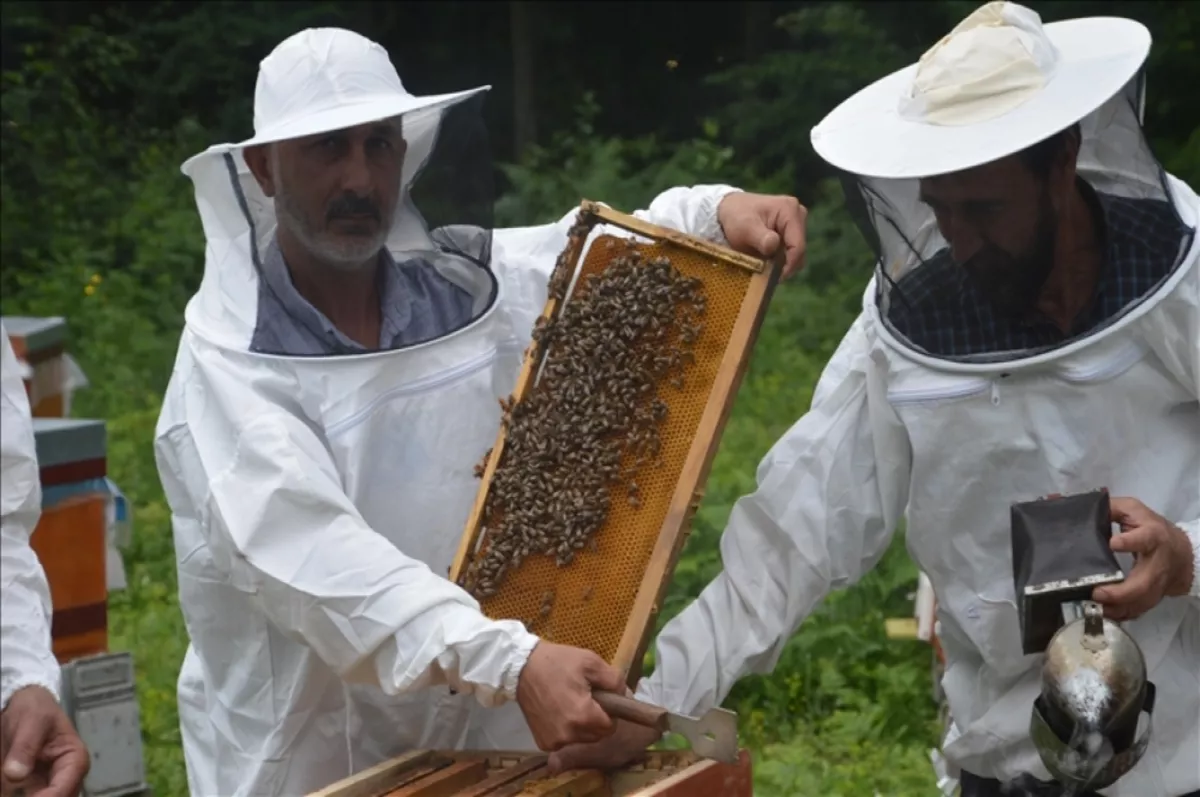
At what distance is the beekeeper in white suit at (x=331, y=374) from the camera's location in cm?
269

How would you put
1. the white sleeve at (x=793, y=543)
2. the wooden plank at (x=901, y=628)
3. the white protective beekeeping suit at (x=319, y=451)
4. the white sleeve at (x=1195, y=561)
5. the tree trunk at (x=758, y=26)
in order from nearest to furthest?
the white sleeve at (x=1195, y=561), the white protective beekeeping suit at (x=319, y=451), the white sleeve at (x=793, y=543), the wooden plank at (x=901, y=628), the tree trunk at (x=758, y=26)

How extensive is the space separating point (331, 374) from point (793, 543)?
860 millimetres

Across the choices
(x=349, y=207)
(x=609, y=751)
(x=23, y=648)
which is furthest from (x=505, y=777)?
(x=349, y=207)

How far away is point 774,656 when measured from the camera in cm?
292

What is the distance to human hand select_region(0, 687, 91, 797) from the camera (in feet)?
8.30

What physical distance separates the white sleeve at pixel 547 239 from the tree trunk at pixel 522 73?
10.5 metres

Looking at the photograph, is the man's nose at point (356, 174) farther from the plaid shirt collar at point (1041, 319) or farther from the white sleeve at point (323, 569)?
the plaid shirt collar at point (1041, 319)

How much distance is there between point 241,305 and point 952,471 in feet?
4.11

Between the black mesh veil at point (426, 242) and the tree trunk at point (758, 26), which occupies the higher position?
the black mesh veil at point (426, 242)

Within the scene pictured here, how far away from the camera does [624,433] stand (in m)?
2.70

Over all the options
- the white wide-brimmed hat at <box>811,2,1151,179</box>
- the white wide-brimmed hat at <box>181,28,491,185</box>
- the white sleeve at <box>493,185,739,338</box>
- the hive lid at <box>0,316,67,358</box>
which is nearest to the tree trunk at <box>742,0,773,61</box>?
the hive lid at <box>0,316,67,358</box>

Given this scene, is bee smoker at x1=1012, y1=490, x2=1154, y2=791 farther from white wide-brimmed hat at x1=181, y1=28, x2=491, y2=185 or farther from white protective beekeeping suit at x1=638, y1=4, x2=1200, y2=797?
white wide-brimmed hat at x1=181, y1=28, x2=491, y2=185

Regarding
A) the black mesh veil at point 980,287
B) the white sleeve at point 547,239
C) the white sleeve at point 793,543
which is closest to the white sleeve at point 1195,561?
the black mesh veil at point 980,287

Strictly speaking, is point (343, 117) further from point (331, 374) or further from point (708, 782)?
Answer: point (708, 782)
